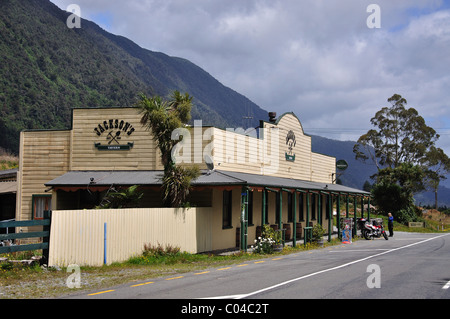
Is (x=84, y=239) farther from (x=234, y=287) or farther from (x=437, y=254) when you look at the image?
(x=437, y=254)

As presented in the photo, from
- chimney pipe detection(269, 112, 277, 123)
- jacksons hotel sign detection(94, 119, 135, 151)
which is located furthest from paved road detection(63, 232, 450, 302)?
chimney pipe detection(269, 112, 277, 123)

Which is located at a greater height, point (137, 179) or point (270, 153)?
point (270, 153)

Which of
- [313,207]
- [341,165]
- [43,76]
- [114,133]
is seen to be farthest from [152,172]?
[43,76]

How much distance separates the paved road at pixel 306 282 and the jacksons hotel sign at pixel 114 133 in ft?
32.2

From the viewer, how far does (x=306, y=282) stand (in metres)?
11.9

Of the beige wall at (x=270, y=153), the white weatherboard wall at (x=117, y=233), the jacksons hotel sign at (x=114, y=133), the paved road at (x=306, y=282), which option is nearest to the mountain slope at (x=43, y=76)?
the beige wall at (x=270, y=153)

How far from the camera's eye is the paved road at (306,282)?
10250 millimetres

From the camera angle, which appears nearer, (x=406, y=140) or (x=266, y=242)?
(x=266, y=242)

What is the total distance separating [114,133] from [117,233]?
27.1ft

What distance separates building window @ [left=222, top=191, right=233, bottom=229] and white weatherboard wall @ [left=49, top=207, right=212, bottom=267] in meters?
2.50

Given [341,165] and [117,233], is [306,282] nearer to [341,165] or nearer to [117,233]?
[117,233]

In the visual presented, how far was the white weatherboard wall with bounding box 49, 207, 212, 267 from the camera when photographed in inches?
598

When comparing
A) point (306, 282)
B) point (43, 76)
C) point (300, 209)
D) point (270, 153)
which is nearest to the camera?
point (306, 282)
